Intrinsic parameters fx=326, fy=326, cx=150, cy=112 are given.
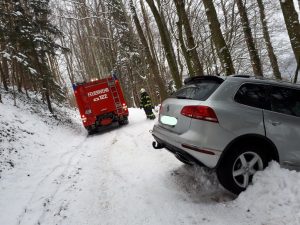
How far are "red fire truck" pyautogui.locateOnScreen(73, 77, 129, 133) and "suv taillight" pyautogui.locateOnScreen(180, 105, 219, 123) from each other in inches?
408

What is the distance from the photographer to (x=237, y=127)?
482cm

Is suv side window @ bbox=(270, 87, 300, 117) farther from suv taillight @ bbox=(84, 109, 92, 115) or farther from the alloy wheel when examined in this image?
suv taillight @ bbox=(84, 109, 92, 115)

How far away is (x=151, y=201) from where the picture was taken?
5234 millimetres

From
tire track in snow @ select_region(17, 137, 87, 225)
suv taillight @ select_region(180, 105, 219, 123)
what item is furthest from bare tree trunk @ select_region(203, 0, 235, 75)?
tire track in snow @ select_region(17, 137, 87, 225)

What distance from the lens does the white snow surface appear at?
179 inches

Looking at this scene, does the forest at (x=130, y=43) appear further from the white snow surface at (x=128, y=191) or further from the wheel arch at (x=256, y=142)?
the wheel arch at (x=256, y=142)

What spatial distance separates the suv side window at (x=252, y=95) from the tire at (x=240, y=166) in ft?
2.18

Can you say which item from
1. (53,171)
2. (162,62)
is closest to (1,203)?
(53,171)

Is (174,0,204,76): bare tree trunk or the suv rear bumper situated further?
(174,0,204,76): bare tree trunk

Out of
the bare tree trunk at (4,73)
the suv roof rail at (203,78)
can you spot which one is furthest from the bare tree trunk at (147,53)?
the suv roof rail at (203,78)

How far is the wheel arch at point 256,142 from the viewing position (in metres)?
4.80

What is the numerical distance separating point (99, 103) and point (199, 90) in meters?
10.3

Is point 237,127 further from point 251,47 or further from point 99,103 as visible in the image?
point 99,103

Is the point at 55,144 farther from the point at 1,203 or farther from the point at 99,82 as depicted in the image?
the point at 1,203
